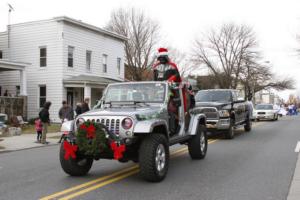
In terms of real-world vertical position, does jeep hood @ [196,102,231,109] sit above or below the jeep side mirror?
below

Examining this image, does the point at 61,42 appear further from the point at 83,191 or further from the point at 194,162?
the point at 83,191

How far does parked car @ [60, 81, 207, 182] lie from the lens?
6801mm

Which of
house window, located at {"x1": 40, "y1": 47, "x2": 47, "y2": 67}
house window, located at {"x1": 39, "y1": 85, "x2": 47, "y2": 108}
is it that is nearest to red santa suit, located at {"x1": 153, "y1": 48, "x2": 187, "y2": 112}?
house window, located at {"x1": 40, "y1": 47, "x2": 47, "y2": 67}

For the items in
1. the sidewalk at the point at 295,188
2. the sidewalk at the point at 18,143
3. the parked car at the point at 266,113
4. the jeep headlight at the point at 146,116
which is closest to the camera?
the sidewalk at the point at 295,188

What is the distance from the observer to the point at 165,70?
29.9 ft

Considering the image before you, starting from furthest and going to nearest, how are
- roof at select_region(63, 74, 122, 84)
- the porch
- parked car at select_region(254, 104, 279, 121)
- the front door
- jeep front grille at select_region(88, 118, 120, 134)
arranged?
parked car at select_region(254, 104, 279, 121) < the front door < roof at select_region(63, 74, 122, 84) < the porch < jeep front grille at select_region(88, 118, 120, 134)

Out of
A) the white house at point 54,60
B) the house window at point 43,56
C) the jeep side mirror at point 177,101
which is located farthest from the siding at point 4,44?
the jeep side mirror at point 177,101

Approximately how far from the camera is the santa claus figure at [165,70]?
903cm

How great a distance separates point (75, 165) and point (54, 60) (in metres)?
19.5

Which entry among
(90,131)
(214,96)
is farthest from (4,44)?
(90,131)

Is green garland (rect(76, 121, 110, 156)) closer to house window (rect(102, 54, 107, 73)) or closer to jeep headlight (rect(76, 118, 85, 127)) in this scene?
jeep headlight (rect(76, 118, 85, 127))

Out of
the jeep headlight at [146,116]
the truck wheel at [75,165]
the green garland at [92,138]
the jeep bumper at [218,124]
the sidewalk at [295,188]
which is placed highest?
the jeep headlight at [146,116]

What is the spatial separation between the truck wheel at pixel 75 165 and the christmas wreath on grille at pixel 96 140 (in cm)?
58

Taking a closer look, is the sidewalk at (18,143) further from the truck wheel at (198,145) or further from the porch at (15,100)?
Answer: the porch at (15,100)
